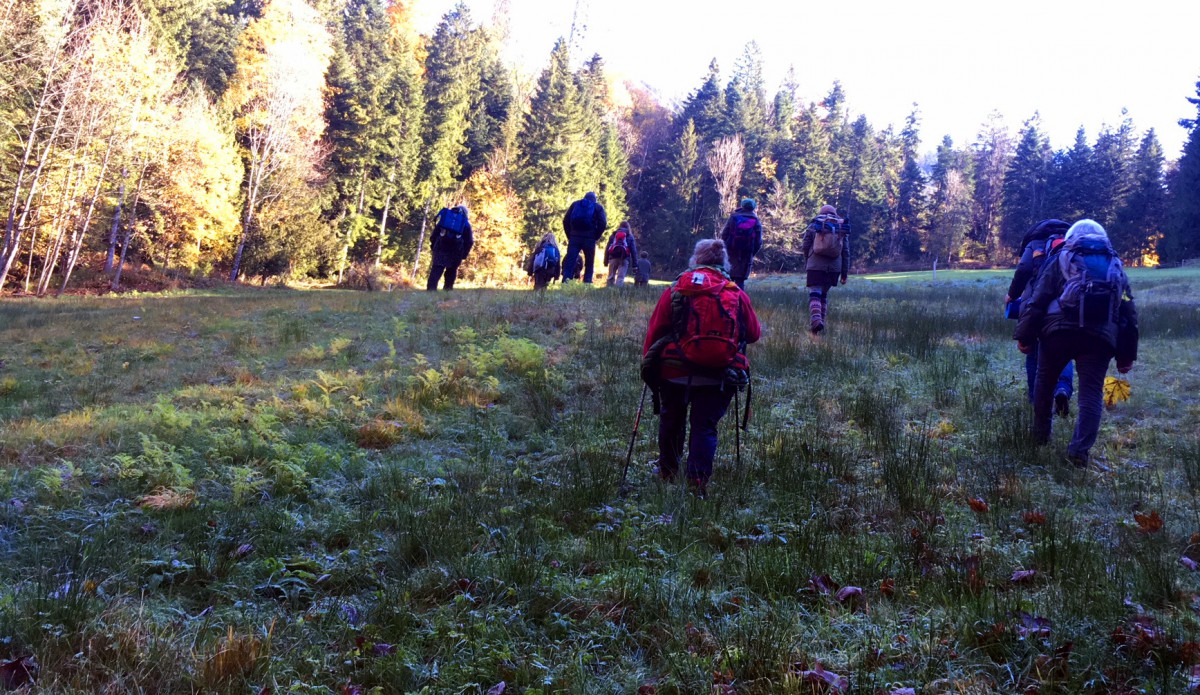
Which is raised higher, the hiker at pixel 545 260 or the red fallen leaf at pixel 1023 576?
the hiker at pixel 545 260

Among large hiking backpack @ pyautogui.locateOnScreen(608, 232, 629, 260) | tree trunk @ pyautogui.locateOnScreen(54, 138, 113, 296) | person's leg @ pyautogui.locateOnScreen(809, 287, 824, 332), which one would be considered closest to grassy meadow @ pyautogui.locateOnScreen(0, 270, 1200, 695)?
person's leg @ pyautogui.locateOnScreen(809, 287, 824, 332)

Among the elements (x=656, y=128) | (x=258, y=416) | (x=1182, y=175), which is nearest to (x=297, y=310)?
(x=258, y=416)

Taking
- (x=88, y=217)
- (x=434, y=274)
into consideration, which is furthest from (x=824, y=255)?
(x=88, y=217)

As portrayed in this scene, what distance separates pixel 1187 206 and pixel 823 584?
53.6 meters

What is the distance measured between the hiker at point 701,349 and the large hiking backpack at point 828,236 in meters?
5.98

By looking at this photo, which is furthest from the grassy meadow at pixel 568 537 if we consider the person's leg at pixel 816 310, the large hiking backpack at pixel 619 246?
the large hiking backpack at pixel 619 246

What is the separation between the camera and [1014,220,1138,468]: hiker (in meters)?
5.15

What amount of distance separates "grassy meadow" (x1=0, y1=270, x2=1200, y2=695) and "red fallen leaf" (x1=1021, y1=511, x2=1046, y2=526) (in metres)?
0.02

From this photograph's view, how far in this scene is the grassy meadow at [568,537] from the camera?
8.56 feet

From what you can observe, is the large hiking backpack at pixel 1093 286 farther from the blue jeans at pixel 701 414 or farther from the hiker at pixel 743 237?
the hiker at pixel 743 237

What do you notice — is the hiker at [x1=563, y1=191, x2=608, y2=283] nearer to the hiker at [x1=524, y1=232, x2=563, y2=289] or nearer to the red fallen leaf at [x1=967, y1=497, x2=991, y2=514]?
the hiker at [x1=524, y1=232, x2=563, y2=289]

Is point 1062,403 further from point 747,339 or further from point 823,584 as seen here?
point 823,584

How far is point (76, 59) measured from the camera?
20.2 m

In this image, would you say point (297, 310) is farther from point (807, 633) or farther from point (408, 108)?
point (408, 108)
